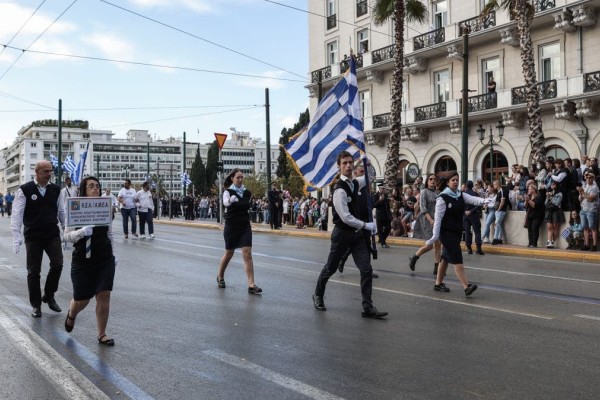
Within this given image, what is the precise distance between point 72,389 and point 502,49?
1153 inches

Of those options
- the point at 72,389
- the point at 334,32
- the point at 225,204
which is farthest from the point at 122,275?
the point at 334,32

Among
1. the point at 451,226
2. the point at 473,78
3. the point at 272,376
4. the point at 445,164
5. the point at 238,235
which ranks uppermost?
the point at 473,78

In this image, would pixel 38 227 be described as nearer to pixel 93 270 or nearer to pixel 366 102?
pixel 93 270

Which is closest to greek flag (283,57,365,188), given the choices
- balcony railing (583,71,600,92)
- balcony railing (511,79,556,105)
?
balcony railing (511,79,556,105)

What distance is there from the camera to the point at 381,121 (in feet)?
121

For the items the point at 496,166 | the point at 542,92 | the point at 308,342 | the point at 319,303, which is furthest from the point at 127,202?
the point at 496,166

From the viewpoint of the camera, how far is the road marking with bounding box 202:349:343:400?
4484mm

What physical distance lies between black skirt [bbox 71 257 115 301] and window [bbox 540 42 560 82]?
26287 mm

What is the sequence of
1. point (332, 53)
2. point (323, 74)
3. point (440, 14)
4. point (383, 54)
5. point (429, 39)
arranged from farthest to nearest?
1. point (332, 53)
2. point (323, 74)
3. point (383, 54)
4. point (440, 14)
5. point (429, 39)

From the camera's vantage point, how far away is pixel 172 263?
13.0 m

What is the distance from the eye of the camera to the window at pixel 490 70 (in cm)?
3058

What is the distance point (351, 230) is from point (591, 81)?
21.9 meters

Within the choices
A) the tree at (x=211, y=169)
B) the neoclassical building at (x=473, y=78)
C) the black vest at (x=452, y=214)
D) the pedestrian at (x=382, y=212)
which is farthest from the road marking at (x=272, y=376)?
the tree at (x=211, y=169)

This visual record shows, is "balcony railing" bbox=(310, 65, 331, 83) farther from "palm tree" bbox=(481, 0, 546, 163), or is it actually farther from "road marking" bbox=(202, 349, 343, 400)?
"road marking" bbox=(202, 349, 343, 400)
